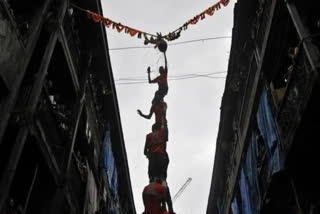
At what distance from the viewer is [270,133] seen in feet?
43.7

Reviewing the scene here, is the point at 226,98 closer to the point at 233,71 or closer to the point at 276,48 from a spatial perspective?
the point at 233,71

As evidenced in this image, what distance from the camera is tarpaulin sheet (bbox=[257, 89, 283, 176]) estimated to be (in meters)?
12.8

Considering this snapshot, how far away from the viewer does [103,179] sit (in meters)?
19.1

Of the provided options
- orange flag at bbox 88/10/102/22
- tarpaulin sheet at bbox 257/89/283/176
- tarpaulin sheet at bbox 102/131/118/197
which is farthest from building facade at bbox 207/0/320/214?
tarpaulin sheet at bbox 102/131/118/197

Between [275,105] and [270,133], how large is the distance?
1198 millimetres

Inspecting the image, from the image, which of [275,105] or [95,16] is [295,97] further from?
[95,16]

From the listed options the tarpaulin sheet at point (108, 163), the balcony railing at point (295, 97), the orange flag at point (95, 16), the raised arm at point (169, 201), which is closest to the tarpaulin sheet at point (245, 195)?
the balcony railing at point (295, 97)

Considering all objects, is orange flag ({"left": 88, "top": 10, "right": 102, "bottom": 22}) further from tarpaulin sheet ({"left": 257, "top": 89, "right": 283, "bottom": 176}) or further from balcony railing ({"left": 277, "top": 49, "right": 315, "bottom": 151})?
balcony railing ({"left": 277, "top": 49, "right": 315, "bottom": 151})

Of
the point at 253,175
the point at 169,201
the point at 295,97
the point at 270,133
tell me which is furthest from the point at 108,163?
the point at 295,97

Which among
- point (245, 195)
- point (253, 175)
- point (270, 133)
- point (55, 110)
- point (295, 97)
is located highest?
point (55, 110)

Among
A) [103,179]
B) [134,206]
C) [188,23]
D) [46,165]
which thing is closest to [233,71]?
[188,23]

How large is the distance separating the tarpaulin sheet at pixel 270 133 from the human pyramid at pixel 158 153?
3.28 m

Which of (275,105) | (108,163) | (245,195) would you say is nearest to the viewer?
(275,105)

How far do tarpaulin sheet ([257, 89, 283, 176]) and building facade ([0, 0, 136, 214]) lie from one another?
20.7ft
